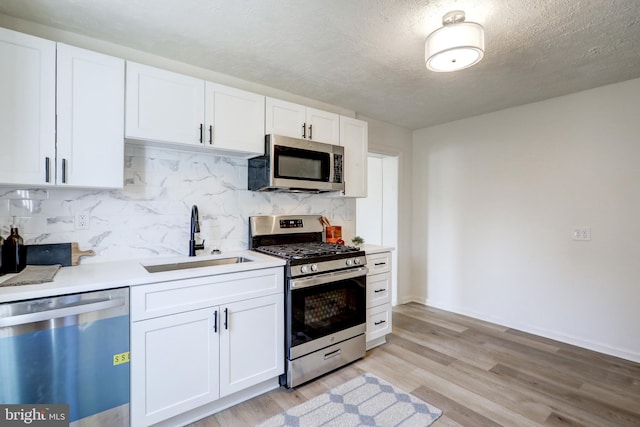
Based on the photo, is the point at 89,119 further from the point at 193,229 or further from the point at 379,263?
the point at 379,263

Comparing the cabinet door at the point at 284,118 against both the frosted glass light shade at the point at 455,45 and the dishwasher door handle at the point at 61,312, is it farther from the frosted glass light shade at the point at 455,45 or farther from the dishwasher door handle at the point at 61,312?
the dishwasher door handle at the point at 61,312

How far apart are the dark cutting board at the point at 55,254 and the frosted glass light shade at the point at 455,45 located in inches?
100

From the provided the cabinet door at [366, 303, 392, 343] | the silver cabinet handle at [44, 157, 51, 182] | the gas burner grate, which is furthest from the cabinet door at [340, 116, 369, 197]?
the silver cabinet handle at [44, 157, 51, 182]

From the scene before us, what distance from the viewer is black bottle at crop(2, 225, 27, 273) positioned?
5.68ft

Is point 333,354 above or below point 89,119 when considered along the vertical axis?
below

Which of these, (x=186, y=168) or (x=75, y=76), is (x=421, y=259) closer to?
(x=186, y=168)

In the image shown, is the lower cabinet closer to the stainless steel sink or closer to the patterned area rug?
the patterned area rug

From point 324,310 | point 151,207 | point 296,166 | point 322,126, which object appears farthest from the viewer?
point 322,126

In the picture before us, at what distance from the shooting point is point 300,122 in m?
2.71

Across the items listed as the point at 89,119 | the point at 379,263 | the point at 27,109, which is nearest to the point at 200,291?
the point at 89,119

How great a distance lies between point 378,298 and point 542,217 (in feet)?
6.42

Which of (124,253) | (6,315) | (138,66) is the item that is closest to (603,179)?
(138,66)

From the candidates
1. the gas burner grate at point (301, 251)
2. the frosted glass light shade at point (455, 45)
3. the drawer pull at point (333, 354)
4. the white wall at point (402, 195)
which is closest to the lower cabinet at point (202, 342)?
the gas burner grate at point (301, 251)

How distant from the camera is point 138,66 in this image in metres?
1.95
